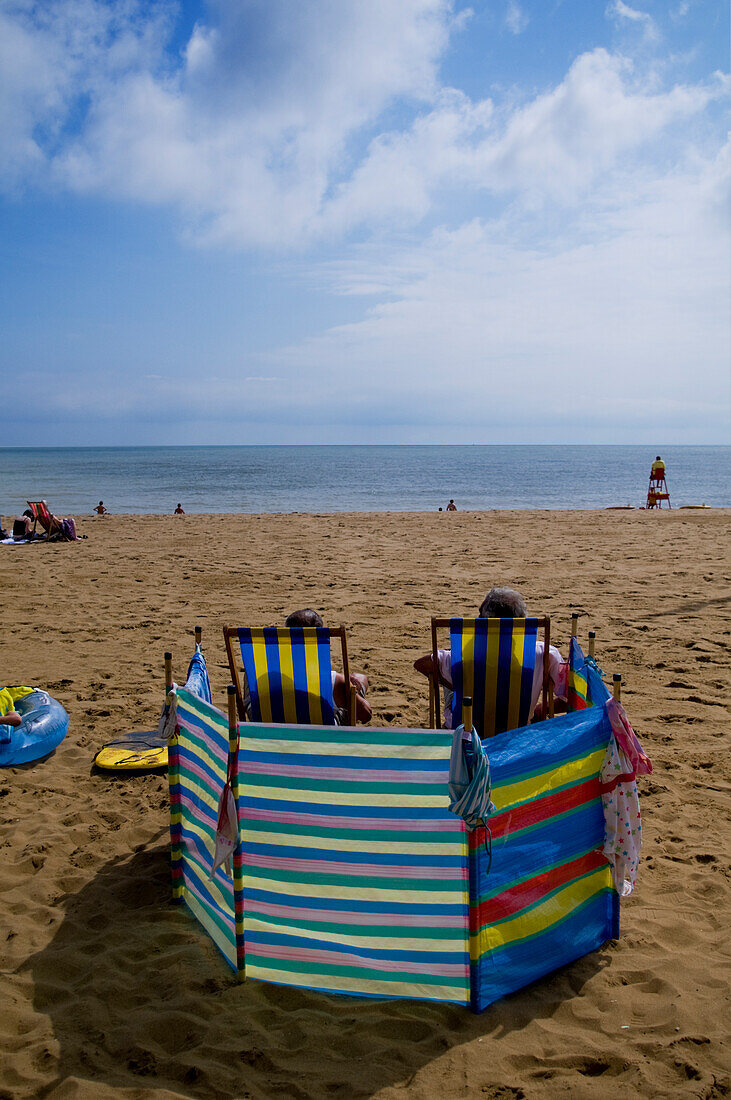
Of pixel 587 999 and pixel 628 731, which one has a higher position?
pixel 628 731

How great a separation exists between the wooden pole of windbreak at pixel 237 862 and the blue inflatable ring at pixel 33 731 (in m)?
2.49

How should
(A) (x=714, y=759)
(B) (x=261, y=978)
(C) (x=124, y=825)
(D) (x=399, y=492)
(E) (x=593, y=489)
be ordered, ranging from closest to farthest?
(B) (x=261, y=978) < (C) (x=124, y=825) < (A) (x=714, y=759) < (D) (x=399, y=492) < (E) (x=593, y=489)

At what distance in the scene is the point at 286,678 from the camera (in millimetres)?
3309

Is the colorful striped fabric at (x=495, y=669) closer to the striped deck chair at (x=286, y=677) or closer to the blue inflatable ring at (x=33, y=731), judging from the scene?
the striped deck chair at (x=286, y=677)

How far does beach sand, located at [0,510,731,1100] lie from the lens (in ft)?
8.00

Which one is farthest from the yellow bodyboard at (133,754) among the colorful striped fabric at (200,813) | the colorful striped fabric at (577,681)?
the colorful striped fabric at (577,681)

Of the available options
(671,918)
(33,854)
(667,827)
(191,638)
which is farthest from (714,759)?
(191,638)

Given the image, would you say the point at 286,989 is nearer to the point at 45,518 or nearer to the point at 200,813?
the point at 200,813

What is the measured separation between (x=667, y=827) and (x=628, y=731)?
139 cm

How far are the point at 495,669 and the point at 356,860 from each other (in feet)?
3.69

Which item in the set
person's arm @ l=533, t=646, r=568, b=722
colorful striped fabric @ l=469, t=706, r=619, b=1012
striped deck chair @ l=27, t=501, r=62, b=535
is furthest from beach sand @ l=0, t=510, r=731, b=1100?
striped deck chair @ l=27, t=501, r=62, b=535

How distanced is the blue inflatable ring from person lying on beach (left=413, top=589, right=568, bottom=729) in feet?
8.61

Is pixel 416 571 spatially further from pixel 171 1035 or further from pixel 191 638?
pixel 171 1035

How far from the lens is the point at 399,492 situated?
41156mm
